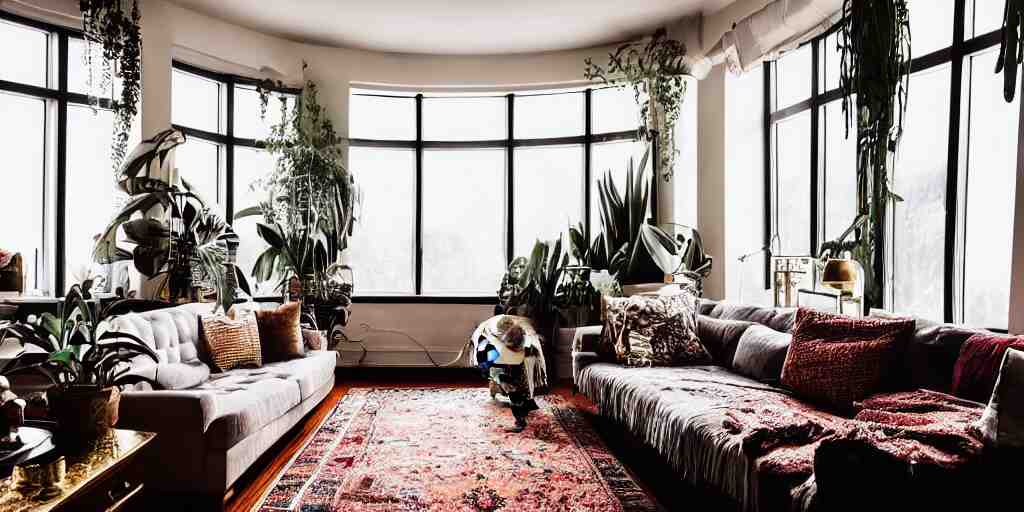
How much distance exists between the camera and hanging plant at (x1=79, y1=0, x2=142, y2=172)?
180 inches

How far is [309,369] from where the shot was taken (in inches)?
159

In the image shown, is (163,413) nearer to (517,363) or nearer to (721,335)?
(517,363)

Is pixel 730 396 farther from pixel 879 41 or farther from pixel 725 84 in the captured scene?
pixel 725 84

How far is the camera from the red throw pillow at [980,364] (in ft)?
7.07

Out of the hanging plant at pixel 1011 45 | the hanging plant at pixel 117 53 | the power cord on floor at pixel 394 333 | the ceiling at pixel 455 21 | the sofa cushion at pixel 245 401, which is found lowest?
the power cord on floor at pixel 394 333

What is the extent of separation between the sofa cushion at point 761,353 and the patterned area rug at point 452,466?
2.98ft

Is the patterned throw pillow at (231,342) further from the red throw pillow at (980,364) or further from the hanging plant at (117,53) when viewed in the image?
the red throw pillow at (980,364)

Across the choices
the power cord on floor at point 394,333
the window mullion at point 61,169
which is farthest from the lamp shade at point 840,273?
the window mullion at point 61,169

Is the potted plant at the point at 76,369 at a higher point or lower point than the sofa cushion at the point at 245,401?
higher

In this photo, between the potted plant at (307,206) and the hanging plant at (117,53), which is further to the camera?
the potted plant at (307,206)

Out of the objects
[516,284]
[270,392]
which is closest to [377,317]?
[516,284]

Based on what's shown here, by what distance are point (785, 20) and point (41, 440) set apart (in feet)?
15.2

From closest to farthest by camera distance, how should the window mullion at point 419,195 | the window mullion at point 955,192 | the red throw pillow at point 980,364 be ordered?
1. the red throw pillow at point 980,364
2. the window mullion at point 955,192
3. the window mullion at point 419,195

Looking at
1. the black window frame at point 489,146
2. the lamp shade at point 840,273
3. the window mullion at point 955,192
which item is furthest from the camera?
the black window frame at point 489,146
